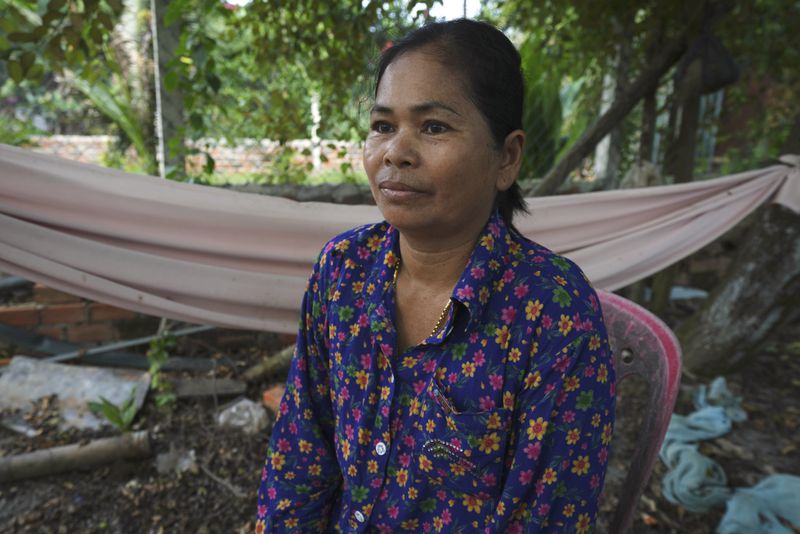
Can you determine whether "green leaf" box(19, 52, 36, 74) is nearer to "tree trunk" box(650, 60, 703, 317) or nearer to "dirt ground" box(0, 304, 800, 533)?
"dirt ground" box(0, 304, 800, 533)

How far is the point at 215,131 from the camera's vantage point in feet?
9.89

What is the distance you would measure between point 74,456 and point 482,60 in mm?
1751

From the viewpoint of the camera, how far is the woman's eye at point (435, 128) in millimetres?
871

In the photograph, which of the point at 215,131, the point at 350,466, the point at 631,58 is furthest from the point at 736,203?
the point at 215,131

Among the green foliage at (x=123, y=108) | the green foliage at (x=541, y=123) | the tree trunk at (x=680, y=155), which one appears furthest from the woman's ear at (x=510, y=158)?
the green foliage at (x=123, y=108)

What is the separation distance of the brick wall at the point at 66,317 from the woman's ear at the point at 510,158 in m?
2.04

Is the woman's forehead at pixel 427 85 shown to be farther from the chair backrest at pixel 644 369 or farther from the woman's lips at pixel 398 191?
the chair backrest at pixel 644 369

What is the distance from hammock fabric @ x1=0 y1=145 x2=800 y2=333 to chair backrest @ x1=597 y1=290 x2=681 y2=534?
2.15 ft

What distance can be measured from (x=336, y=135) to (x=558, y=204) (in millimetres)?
1248

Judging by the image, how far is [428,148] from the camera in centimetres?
87

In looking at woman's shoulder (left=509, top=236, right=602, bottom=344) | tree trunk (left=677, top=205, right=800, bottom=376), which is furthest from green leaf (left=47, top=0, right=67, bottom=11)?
tree trunk (left=677, top=205, right=800, bottom=376)

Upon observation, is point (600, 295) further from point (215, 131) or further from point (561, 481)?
point (215, 131)

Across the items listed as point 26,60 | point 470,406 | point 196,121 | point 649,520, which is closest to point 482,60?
point 470,406

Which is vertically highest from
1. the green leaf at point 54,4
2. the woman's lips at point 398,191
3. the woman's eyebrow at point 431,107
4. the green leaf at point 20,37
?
the green leaf at point 54,4
